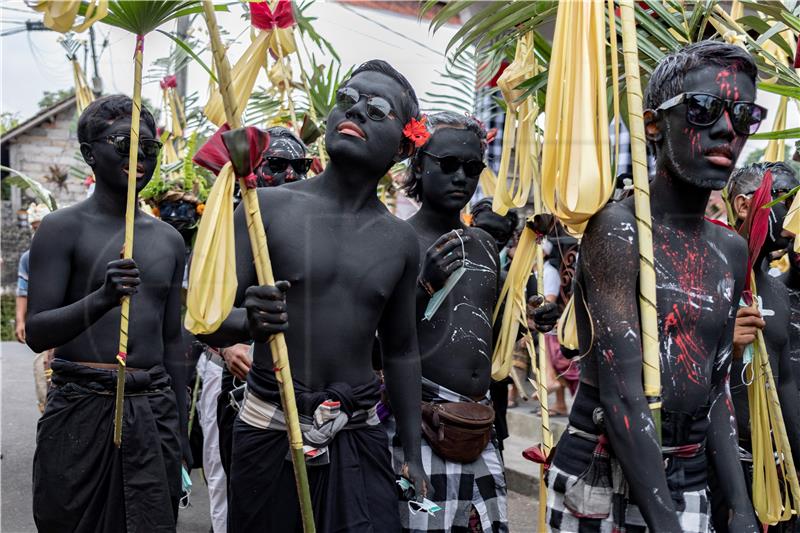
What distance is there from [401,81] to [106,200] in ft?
4.85

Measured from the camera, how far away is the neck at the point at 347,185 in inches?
129

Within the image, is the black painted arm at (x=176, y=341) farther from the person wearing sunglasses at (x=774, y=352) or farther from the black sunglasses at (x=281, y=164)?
the person wearing sunglasses at (x=774, y=352)

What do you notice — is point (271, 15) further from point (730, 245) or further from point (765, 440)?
point (765, 440)

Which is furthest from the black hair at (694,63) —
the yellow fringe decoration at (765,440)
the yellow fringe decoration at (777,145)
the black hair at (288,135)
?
the black hair at (288,135)

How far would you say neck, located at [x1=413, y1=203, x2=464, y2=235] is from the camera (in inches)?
169

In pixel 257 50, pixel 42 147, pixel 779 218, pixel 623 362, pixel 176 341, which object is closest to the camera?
pixel 623 362

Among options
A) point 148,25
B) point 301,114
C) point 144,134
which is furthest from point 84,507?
point 301,114

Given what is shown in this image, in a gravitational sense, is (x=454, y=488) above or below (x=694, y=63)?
below

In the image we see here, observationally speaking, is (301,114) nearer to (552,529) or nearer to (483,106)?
(483,106)

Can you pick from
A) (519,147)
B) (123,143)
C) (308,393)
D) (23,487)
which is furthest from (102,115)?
(23,487)

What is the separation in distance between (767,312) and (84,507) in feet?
10.1

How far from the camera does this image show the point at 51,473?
12.9ft

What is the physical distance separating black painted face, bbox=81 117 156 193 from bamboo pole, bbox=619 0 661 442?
2.16m

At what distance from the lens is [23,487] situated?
24.8 feet
